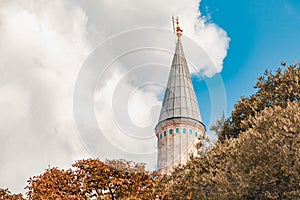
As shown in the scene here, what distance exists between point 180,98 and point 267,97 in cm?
2693

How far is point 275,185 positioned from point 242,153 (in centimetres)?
173

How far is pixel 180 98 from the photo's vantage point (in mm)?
50469

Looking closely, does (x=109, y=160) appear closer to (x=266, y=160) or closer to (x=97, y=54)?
(x=97, y=54)

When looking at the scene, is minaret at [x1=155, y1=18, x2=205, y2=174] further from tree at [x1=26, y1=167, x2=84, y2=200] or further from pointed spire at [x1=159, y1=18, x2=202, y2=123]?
tree at [x1=26, y1=167, x2=84, y2=200]

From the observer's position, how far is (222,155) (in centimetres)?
2095

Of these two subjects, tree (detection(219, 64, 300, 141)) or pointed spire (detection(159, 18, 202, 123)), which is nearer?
tree (detection(219, 64, 300, 141))

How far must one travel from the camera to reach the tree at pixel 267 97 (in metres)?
22.6

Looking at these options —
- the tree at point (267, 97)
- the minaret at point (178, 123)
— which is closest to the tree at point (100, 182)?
the tree at point (267, 97)

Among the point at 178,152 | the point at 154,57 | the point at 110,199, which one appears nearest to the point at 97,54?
the point at 154,57

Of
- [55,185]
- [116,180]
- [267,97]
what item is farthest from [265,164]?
[55,185]

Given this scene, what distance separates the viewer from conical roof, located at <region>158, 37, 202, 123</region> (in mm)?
49781

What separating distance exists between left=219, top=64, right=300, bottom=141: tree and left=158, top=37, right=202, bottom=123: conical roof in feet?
78.0

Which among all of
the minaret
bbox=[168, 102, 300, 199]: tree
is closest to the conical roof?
the minaret

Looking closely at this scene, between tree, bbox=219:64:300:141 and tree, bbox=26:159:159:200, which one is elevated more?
tree, bbox=219:64:300:141
